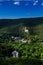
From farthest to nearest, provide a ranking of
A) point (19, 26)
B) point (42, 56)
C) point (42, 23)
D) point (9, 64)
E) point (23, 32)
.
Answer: point (42, 23) → point (19, 26) → point (23, 32) → point (42, 56) → point (9, 64)

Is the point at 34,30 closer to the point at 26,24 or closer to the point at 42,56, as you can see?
the point at 26,24

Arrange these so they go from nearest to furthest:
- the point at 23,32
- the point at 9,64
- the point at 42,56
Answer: the point at 9,64
the point at 42,56
the point at 23,32

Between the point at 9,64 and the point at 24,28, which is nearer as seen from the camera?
the point at 9,64

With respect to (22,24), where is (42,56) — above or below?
below

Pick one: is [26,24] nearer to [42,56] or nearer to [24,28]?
[24,28]

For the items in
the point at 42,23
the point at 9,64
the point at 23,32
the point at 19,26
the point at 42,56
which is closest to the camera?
the point at 9,64

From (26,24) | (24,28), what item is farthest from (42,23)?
(24,28)

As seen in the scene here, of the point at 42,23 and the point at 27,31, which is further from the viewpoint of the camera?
the point at 42,23

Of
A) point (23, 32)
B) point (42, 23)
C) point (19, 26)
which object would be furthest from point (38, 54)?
point (42, 23)

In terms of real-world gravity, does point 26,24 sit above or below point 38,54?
above
